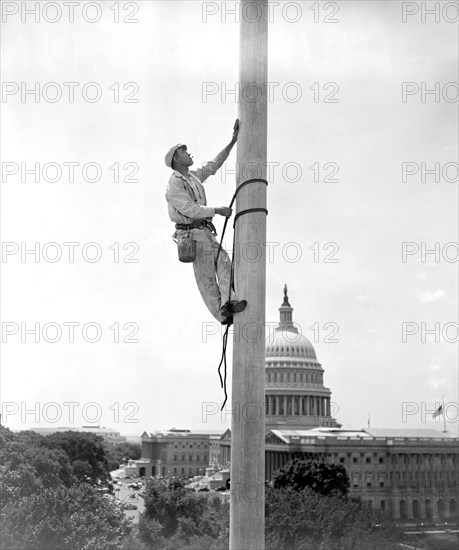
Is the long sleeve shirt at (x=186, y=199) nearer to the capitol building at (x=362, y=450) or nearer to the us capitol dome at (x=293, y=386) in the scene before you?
the capitol building at (x=362, y=450)

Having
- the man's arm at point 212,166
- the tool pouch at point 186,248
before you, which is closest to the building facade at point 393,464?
the man's arm at point 212,166

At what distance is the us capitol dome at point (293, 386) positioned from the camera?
12975 centimetres

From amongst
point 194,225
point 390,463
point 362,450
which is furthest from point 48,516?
point 390,463

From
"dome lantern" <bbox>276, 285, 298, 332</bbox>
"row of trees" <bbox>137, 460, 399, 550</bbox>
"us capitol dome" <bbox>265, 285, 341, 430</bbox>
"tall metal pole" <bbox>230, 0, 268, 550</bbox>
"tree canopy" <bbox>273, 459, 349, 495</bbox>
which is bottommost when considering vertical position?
"row of trees" <bbox>137, 460, 399, 550</bbox>

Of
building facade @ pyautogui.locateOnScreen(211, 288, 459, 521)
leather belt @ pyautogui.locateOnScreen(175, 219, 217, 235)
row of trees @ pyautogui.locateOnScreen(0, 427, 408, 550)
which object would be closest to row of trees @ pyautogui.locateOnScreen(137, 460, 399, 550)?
row of trees @ pyautogui.locateOnScreen(0, 427, 408, 550)

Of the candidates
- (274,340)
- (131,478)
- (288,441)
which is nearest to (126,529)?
(288,441)

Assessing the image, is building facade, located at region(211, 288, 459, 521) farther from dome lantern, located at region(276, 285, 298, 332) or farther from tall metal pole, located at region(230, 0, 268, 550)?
tall metal pole, located at region(230, 0, 268, 550)

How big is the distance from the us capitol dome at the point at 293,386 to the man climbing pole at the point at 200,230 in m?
121

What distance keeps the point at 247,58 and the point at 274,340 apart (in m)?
130

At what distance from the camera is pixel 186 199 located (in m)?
6.09

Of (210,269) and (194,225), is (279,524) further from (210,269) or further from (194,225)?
(194,225)

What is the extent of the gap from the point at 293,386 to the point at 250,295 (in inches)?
5008

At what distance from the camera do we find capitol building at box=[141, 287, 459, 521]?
103 metres

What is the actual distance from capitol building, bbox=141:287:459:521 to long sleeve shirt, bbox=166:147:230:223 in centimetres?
8668
